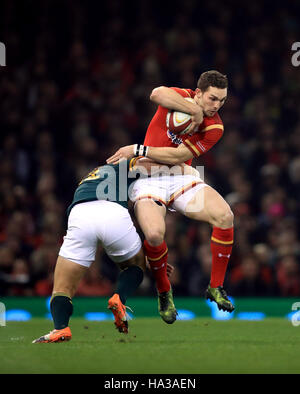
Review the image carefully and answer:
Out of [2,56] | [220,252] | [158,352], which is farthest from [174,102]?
[2,56]

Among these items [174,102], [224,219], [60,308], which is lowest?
[60,308]

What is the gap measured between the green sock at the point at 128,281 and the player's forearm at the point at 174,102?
137cm

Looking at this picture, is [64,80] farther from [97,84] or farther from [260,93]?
[260,93]

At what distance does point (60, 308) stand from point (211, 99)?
2151 millimetres

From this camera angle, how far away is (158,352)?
5.69 meters

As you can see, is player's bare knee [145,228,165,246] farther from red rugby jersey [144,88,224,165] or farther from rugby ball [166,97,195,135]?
rugby ball [166,97,195,135]

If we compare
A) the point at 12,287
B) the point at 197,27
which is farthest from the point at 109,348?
the point at 197,27

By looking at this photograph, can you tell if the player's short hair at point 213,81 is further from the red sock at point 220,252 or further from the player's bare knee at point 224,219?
the red sock at point 220,252

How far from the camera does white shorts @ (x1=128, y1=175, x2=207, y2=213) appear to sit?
276 inches

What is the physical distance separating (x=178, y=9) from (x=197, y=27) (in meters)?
0.55

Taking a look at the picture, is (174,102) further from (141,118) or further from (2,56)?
(2,56)

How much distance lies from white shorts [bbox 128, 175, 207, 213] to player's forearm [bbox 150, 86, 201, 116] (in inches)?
23.5

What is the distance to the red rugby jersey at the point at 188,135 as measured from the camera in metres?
7.09

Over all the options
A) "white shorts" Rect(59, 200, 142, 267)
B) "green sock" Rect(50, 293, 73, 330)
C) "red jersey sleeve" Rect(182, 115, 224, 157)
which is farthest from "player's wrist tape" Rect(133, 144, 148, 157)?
"green sock" Rect(50, 293, 73, 330)
